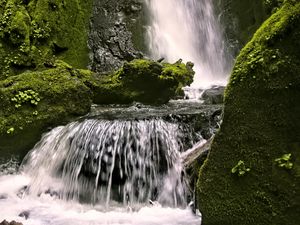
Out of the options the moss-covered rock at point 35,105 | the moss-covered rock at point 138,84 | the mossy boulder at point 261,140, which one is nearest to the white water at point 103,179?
the moss-covered rock at point 35,105

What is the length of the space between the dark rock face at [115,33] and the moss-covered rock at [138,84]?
3.18 meters

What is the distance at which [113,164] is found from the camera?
598cm

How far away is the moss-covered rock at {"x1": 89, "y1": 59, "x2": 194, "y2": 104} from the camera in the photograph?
866cm

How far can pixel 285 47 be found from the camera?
3.51 meters

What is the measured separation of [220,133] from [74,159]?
3234 millimetres

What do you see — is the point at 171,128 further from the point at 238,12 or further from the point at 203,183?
the point at 238,12

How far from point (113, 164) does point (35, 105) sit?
2409mm

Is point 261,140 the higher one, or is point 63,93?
point 63,93

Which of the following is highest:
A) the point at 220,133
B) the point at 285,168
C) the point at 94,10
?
the point at 94,10

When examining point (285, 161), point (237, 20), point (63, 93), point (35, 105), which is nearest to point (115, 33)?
point (237, 20)

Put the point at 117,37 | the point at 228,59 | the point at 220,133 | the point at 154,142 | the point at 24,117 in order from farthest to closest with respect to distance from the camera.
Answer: the point at 228,59, the point at 117,37, the point at 24,117, the point at 154,142, the point at 220,133

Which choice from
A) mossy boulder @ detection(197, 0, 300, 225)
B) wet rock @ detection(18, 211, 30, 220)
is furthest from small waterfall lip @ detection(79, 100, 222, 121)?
mossy boulder @ detection(197, 0, 300, 225)

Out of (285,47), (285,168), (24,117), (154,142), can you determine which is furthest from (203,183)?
(24,117)

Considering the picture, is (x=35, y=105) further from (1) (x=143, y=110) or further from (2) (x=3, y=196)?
(1) (x=143, y=110)
